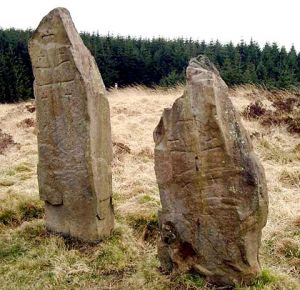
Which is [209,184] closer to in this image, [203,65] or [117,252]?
[203,65]

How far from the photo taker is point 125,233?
618 centimetres

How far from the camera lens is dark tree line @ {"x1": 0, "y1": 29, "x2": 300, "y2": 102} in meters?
23.3

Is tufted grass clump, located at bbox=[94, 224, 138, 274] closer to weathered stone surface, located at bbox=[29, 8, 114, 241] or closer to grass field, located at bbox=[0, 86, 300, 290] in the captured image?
grass field, located at bbox=[0, 86, 300, 290]

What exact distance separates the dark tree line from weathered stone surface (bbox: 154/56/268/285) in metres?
17.7

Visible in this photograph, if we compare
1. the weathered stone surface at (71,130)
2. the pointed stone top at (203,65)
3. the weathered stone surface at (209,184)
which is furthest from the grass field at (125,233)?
the pointed stone top at (203,65)

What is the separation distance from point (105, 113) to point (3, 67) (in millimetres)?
20815

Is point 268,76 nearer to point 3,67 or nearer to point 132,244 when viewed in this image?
point 3,67

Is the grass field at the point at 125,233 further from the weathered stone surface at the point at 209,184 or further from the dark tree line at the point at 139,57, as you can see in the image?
the dark tree line at the point at 139,57

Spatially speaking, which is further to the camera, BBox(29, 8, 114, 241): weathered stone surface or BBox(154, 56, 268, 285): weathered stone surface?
BBox(29, 8, 114, 241): weathered stone surface

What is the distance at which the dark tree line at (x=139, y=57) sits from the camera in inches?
918

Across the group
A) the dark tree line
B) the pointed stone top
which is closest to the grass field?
the pointed stone top

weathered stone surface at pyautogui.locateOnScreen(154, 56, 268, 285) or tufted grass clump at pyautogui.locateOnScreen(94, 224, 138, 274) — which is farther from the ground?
weathered stone surface at pyautogui.locateOnScreen(154, 56, 268, 285)

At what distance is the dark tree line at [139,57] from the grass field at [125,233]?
39.1 ft

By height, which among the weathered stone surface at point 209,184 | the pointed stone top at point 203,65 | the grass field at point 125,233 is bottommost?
the grass field at point 125,233
